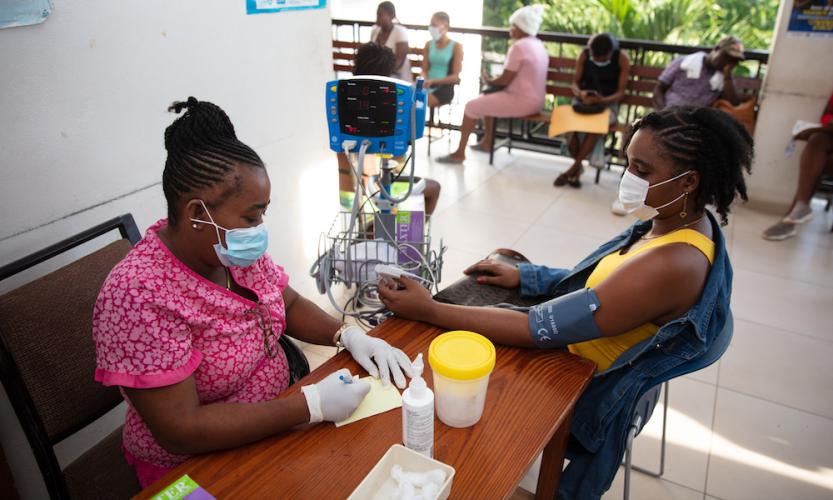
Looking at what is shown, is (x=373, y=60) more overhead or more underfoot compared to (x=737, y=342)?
more overhead

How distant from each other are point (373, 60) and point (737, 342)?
7.76 feet

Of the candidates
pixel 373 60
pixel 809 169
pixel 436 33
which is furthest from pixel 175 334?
pixel 436 33

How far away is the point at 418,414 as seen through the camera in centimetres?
96

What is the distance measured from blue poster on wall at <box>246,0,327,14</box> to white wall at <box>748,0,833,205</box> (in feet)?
10.8

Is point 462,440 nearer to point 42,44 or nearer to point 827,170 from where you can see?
point 42,44

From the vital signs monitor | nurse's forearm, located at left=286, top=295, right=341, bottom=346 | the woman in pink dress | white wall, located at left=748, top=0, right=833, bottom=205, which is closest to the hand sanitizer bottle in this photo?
the woman in pink dress

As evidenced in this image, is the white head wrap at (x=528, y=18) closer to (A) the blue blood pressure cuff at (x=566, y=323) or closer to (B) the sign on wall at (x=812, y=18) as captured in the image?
(B) the sign on wall at (x=812, y=18)

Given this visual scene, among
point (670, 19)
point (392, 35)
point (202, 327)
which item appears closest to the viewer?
point (202, 327)

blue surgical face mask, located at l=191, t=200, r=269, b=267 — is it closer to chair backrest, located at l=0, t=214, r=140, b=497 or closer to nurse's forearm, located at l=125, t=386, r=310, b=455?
nurse's forearm, located at l=125, t=386, r=310, b=455

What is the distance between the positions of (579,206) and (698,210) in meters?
2.84

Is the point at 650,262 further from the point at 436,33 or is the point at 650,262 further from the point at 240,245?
the point at 436,33

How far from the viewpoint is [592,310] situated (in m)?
1.31

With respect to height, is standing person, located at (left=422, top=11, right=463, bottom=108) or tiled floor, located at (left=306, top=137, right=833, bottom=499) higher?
standing person, located at (left=422, top=11, right=463, bottom=108)

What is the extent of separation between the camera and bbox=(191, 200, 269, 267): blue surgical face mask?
115cm
